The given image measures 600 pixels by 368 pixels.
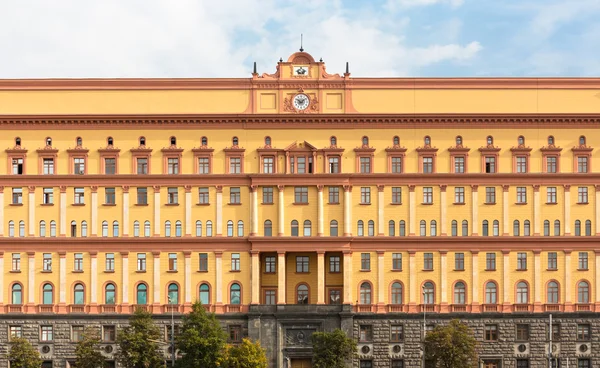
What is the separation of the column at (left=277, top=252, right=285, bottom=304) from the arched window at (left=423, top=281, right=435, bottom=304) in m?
12.5

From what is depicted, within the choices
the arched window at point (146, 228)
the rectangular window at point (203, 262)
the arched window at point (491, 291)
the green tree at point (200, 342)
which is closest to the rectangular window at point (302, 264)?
the rectangular window at point (203, 262)

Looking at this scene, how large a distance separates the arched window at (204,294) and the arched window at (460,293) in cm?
2176

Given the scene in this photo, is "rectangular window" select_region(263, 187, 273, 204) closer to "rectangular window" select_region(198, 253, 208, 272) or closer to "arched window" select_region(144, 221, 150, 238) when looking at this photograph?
"rectangular window" select_region(198, 253, 208, 272)

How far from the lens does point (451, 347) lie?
96.5m

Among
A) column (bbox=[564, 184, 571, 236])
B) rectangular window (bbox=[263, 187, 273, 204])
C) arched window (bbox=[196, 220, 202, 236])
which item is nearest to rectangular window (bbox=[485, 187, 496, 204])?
column (bbox=[564, 184, 571, 236])

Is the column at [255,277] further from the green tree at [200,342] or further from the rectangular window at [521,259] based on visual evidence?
the rectangular window at [521,259]

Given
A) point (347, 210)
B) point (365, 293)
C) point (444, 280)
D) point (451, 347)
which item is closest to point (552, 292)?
point (444, 280)

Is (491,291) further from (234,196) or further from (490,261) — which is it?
(234,196)

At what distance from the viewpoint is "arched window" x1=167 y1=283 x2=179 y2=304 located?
348 ft

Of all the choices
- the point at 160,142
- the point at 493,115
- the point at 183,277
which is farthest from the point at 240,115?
the point at 493,115

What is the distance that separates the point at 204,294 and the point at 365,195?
1669 centimetres

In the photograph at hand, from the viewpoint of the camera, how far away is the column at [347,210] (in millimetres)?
106250

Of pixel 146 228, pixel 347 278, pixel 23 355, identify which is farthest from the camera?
pixel 146 228

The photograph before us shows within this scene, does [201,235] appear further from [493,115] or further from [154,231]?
[493,115]
